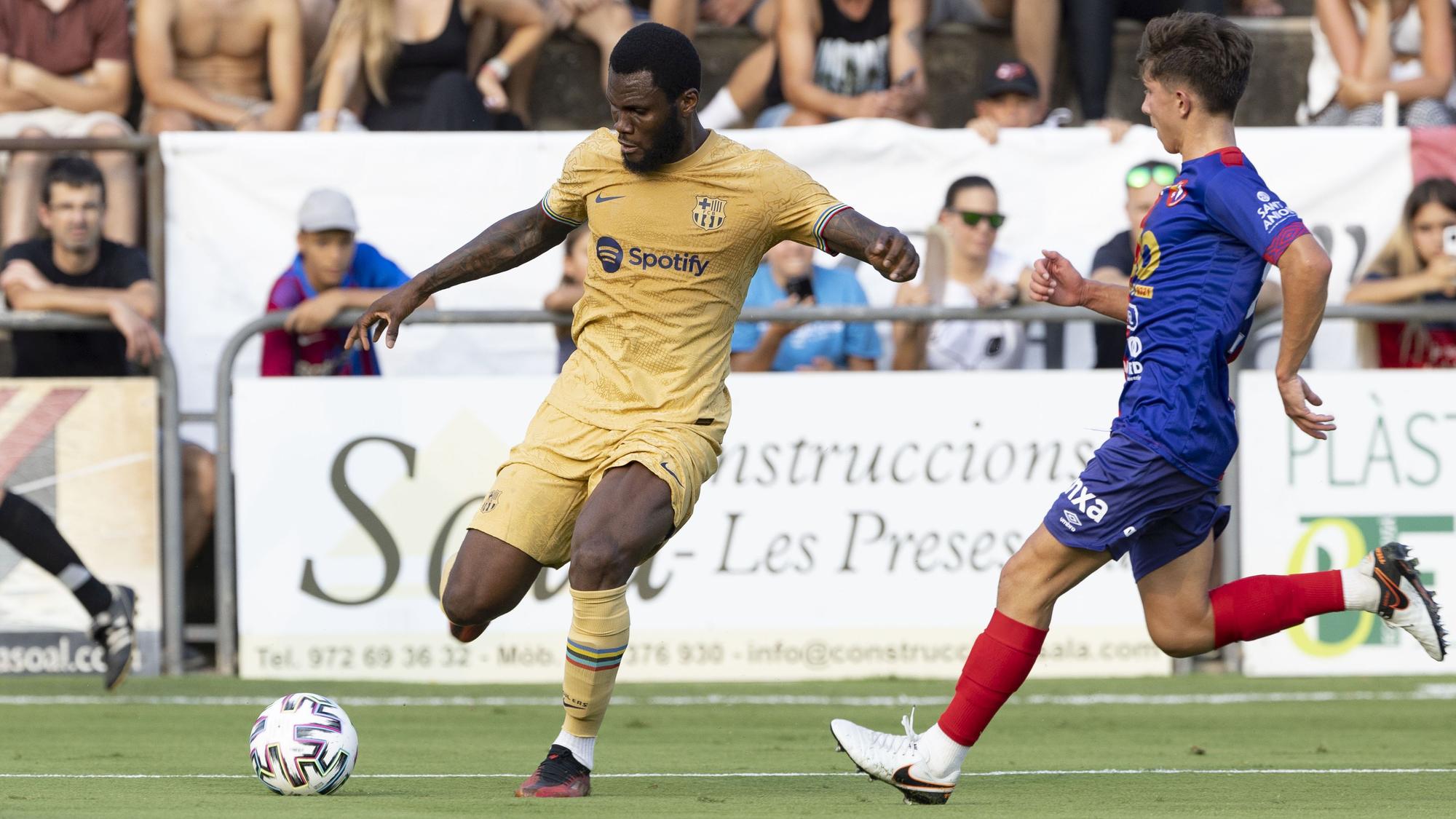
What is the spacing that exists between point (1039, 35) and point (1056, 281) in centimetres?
609

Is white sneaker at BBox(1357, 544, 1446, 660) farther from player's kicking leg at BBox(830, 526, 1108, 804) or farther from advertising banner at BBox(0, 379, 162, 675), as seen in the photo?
advertising banner at BBox(0, 379, 162, 675)

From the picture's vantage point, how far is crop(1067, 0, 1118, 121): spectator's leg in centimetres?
1143

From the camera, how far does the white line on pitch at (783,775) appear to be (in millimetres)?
6324

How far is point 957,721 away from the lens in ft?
18.2

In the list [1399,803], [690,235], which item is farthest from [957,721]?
[690,235]

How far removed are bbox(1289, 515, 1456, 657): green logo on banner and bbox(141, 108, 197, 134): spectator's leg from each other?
20.1 feet

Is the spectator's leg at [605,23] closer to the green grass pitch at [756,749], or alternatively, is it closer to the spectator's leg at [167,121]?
the spectator's leg at [167,121]

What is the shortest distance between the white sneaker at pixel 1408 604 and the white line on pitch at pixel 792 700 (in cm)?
313

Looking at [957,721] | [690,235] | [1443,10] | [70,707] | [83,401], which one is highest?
[1443,10]

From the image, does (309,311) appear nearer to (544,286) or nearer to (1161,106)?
(544,286)

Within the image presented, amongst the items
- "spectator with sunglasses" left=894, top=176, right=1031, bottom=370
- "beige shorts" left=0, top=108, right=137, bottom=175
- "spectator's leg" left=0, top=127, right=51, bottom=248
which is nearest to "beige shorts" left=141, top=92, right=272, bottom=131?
"beige shorts" left=0, top=108, right=137, bottom=175

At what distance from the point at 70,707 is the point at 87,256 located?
240cm

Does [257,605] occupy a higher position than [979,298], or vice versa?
[979,298]

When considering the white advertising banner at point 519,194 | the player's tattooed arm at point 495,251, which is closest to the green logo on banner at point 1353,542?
the white advertising banner at point 519,194
